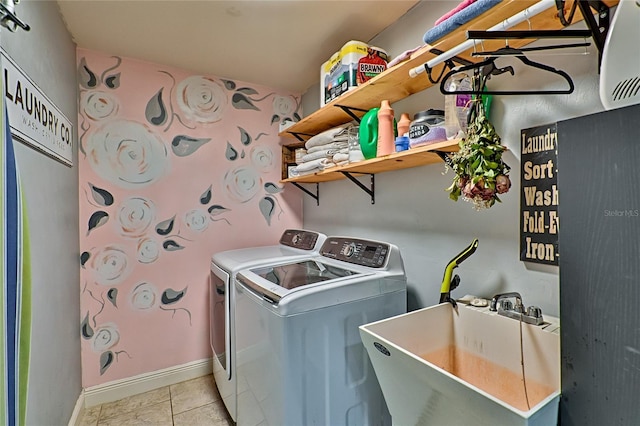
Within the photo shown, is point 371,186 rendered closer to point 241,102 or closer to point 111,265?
point 241,102

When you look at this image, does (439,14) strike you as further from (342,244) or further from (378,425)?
(378,425)

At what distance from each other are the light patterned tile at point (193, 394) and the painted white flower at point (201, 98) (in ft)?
6.60

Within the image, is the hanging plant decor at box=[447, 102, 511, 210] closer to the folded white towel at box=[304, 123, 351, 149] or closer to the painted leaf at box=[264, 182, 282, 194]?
the folded white towel at box=[304, 123, 351, 149]

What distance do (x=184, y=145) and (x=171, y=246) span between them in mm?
776

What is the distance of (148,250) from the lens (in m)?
2.29

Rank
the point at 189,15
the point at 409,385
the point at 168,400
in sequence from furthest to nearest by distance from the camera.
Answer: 1. the point at 168,400
2. the point at 189,15
3. the point at 409,385

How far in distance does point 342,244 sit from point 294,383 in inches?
33.0

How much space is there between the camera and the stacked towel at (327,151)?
1.95 m

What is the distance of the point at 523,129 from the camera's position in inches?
48.1

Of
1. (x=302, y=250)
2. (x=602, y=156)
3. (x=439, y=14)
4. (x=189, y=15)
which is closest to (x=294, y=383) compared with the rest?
(x=302, y=250)

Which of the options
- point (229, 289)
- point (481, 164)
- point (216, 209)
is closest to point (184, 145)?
point (216, 209)

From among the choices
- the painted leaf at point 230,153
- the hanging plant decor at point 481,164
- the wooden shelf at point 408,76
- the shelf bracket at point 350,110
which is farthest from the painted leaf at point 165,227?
the hanging plant decor at point 481,164

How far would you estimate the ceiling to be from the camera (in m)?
1.66

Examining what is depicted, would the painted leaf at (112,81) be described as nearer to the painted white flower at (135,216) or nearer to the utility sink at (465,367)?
the painted white flower at (135,216)
